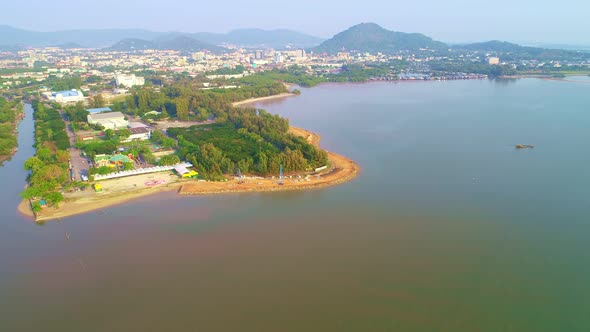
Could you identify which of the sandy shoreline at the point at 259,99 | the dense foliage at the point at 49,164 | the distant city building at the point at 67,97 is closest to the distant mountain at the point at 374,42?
the sandy shoreline at the point at 259,99

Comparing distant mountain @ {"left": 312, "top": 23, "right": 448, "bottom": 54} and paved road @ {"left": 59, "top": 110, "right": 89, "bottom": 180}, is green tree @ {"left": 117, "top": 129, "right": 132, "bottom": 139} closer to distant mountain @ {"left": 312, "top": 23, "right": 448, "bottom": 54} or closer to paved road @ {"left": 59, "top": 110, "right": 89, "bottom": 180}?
paved road @ {"left": 59, "top": 110, "right": 89, "bottom": 180}

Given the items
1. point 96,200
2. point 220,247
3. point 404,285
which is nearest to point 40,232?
point 96,200

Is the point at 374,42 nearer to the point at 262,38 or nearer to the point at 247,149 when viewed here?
the point at 262,38

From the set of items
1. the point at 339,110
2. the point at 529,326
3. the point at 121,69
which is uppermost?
the point at 121,69

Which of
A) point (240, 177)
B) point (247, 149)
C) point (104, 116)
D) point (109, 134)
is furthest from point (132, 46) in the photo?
point (240, 177)

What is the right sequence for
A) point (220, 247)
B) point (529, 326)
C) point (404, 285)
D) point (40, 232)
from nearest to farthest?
1. point (529, 326)
2. point (404, 285)
3. point (220, 247)
4. point (40, 232)

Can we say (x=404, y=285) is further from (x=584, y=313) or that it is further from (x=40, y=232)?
(x=40, y=232)
